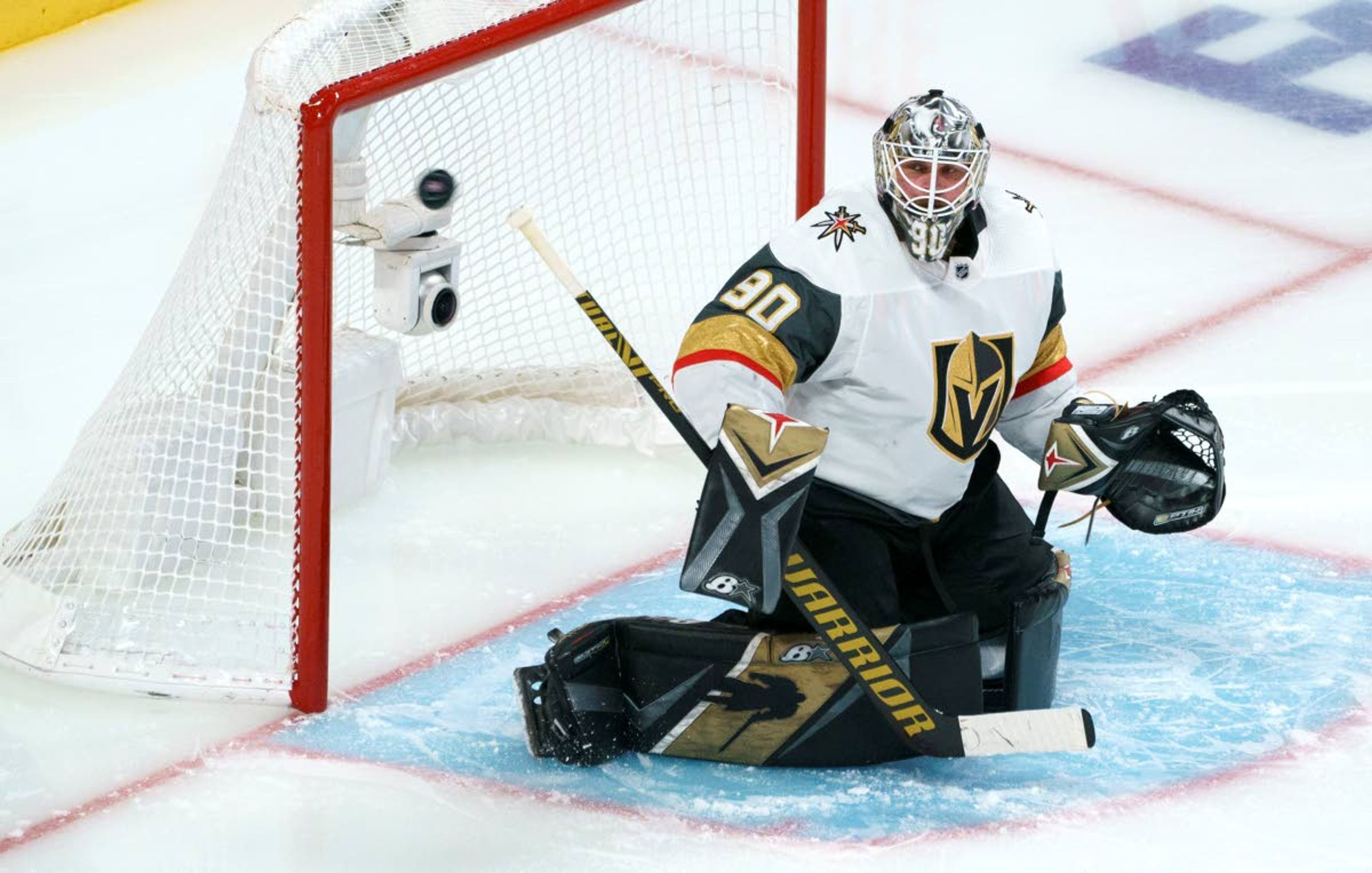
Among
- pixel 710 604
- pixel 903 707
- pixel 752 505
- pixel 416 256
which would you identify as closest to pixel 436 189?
pixel 416 256

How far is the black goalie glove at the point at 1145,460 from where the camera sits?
3.39 metres

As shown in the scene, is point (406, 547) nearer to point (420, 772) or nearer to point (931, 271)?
point (420, 772)

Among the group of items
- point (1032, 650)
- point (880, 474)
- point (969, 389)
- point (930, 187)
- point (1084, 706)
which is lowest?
point (1084, 706)

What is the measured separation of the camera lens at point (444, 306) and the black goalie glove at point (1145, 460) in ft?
3.09

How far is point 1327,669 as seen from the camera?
3.55 metres

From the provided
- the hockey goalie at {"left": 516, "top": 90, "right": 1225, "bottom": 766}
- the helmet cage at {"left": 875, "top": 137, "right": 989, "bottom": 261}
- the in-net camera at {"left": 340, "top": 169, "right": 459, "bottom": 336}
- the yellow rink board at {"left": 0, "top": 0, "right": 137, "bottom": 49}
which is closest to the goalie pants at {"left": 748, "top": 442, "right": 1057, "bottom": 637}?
the hockey goalie at {"left": 516, "top": 90, "right": 1225, "bottom": 766}

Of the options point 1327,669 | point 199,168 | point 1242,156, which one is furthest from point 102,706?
point 1242,156

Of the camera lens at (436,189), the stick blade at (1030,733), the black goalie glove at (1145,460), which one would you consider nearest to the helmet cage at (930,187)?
the black goalie glove at (1145,460)

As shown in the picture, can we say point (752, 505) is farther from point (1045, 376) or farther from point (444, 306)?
point (444, 306)

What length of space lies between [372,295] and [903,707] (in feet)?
4.21

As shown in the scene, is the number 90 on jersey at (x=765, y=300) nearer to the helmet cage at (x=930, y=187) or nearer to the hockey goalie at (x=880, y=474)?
the hockey goalie at (x=880, y=474)

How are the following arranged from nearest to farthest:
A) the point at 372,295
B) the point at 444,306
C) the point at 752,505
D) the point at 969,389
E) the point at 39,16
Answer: the point at 752,505, the point at 969,389, the point at 444,306, the point at 372,295, the point at 39,16

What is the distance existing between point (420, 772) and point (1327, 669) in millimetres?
1255

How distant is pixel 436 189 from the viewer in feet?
12.2
